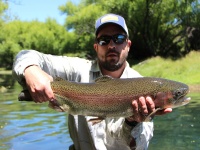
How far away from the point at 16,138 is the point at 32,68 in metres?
6.70

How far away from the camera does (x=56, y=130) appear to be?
10.2m

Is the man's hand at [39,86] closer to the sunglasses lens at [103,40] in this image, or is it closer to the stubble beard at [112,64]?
the stubble beard at [112,64]

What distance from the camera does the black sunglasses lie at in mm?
3656

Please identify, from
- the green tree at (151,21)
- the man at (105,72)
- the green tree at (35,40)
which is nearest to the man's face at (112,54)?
the man at (105,72)

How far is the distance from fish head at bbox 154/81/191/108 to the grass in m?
17.4

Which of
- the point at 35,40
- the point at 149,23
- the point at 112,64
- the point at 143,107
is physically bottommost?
the point at 35,40

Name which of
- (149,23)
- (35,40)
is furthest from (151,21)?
(35,40)

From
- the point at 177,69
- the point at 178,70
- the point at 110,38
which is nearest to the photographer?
the point at 110,38

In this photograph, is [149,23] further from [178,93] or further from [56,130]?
[178,93]

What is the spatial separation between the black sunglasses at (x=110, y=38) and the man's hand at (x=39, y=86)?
3.40ft

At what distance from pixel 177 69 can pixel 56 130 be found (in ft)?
59.0

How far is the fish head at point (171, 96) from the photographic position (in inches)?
123

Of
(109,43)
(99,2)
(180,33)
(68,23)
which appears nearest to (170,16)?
(180,33)

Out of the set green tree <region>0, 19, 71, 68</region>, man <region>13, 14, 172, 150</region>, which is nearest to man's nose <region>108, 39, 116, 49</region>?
man <region>13, 14, 172, 150</region>
